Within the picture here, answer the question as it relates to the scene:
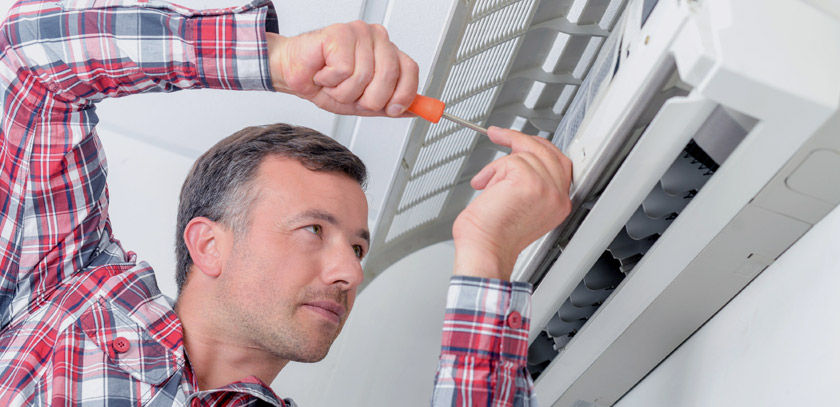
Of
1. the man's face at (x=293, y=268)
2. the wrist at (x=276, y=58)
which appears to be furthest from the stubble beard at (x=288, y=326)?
the wrist at (x=276, y=58)

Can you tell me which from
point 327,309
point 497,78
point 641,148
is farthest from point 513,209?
point 327,309

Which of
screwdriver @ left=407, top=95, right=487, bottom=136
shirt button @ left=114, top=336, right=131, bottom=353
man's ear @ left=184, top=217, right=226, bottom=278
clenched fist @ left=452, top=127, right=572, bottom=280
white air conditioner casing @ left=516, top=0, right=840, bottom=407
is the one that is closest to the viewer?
white air conditioner casing @ left=516, top=0, right=840, bottom=407

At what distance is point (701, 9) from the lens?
1.87 feet

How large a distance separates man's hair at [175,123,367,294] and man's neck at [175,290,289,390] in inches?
5.2

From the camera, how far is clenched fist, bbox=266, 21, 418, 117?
90 cm

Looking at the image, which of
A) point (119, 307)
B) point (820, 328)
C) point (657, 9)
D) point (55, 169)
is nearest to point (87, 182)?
point (55, 169)

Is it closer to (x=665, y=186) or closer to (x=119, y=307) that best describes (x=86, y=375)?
(x=119, y=307)

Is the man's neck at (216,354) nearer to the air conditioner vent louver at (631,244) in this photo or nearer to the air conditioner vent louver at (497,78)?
the air conditioner vent louver at (497,78)

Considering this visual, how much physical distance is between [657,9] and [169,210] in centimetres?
148

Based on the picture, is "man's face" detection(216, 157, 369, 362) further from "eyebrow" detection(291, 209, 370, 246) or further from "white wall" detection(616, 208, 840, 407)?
"white wall" detection(616, 208, 840, 407)

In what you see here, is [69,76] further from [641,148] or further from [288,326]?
[641,148]

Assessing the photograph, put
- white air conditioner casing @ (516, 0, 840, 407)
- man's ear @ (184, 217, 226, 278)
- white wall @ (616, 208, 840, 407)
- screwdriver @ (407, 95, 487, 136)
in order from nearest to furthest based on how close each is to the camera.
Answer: white air conditioner casing @ (516, 0, 840, 407), white wall @ (616, 208, 840, 407), screwdriver @ (407, 95, 487, 136), man's ear @ (184, 217, 226, 278)

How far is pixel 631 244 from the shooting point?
0.83m

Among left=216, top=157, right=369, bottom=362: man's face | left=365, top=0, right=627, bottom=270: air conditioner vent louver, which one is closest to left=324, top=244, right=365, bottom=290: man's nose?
left=216, top=157, right=369, bottom=362: man's face
